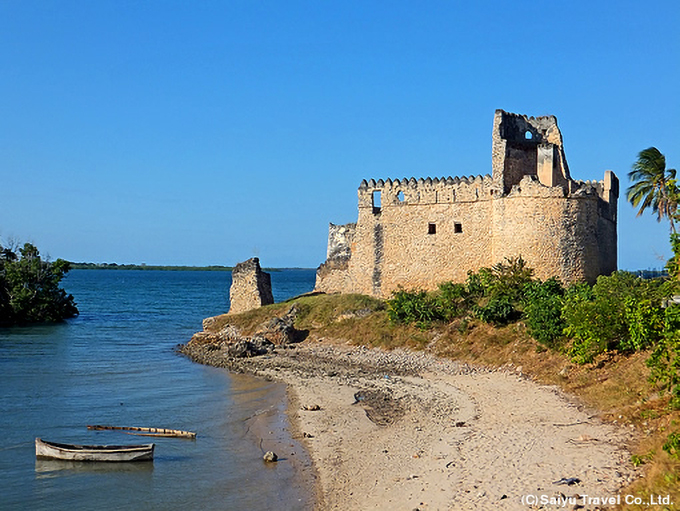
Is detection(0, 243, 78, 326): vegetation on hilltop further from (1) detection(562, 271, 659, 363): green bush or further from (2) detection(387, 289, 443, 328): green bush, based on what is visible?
(1) detection(562, 271, 659, 363): green bush

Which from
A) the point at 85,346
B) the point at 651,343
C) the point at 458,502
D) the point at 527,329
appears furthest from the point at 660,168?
the point at 85,346

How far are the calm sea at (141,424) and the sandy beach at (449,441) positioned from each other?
36.7 inches

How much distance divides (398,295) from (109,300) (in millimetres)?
51985

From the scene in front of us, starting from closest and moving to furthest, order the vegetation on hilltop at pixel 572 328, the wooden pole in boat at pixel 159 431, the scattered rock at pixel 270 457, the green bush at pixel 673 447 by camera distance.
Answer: the green bush at pixel 673 447 < the vegetation on hilltop at pixel 572 328 < the scattered rock at pixel 270 457 < the wooden pole in boat at pixel 159 431

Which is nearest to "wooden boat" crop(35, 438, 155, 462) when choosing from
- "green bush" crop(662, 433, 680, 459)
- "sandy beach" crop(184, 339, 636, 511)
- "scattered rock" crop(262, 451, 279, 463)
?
"scattered rock" crop(262, 451, 279, 463)

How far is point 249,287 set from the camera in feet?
108

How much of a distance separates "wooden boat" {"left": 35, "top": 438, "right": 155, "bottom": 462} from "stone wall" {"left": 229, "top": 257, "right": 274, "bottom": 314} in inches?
762

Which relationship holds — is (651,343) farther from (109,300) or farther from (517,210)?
(109,300)

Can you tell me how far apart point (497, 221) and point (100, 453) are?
16.7m

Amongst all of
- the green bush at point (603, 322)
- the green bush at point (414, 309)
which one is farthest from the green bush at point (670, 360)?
the green bush at point (414, 309)

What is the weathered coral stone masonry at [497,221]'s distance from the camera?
23.9 metres

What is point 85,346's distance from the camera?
3256cm

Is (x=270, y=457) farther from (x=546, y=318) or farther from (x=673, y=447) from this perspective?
(x=546, y=318)

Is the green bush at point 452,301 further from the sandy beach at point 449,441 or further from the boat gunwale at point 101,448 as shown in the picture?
the boat gunwale at point 101,448
